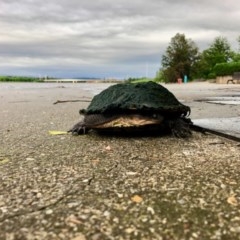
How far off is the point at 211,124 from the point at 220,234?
2.80 meters

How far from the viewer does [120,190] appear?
6.03 feet

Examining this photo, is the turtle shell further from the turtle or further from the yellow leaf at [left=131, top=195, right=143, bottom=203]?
the yellow leaf at [left=131, top=195, right=143, bottom=203]

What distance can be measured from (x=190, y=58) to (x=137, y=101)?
47.8 m

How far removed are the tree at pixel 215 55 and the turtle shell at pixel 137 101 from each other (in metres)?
46.4

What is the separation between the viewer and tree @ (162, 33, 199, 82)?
48.6m

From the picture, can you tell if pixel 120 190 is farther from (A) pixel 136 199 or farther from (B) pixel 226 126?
(B) pixel 226 126

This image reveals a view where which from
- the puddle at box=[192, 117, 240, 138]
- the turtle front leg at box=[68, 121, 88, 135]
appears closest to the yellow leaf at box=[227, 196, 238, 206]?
the puddle at box=[192, 117, 240, 138]

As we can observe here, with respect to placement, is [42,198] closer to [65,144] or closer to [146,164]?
[146,164]

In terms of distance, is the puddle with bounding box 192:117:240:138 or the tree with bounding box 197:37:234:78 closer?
the puddle with bounding box 192:117:240:138

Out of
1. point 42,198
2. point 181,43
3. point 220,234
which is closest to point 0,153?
point 42,198

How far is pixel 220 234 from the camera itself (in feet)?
4.50

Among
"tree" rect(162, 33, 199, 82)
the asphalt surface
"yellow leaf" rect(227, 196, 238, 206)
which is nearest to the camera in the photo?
the asphalt surface

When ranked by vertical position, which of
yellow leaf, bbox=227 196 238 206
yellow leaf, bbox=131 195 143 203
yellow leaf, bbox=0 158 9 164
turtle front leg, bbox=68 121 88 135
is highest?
turtle front leg, bbox=68 121 88 135

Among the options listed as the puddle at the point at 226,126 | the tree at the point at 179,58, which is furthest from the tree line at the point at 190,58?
the puddle at the point at 226,126
